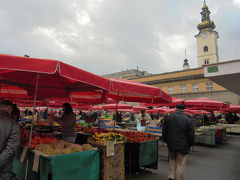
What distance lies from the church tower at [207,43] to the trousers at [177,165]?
173 ft

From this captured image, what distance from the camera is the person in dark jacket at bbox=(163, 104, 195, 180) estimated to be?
425 cm

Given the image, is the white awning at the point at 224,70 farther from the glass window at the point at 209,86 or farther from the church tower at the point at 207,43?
the church tower at the point at 207,43

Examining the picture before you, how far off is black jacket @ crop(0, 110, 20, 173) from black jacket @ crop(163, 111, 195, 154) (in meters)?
3.44

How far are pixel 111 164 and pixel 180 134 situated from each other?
1.87 meters

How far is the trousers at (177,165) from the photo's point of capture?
428 cm

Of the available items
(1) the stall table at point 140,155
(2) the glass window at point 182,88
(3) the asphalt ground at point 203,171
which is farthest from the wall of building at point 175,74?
(1) the stall table at point 140,155

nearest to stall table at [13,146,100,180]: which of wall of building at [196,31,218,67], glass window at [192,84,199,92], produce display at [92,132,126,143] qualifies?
produce display at [92,132,126,143]

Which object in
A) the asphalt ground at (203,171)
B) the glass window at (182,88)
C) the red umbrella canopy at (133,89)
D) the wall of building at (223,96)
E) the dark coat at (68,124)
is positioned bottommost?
the asphalt ground at (203,171)

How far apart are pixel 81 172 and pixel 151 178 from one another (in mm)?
2487

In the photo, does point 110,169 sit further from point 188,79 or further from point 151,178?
point 188,79

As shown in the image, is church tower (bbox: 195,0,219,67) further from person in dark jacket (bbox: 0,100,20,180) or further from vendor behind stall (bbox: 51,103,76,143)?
person in dark jacket (bbox: 0,100,20,180)

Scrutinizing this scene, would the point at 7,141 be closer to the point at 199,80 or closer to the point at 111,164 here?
the point at 111,164

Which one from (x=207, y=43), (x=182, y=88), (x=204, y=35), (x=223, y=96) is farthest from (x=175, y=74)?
(x=204, y=35)

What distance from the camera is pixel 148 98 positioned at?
21.9ft
